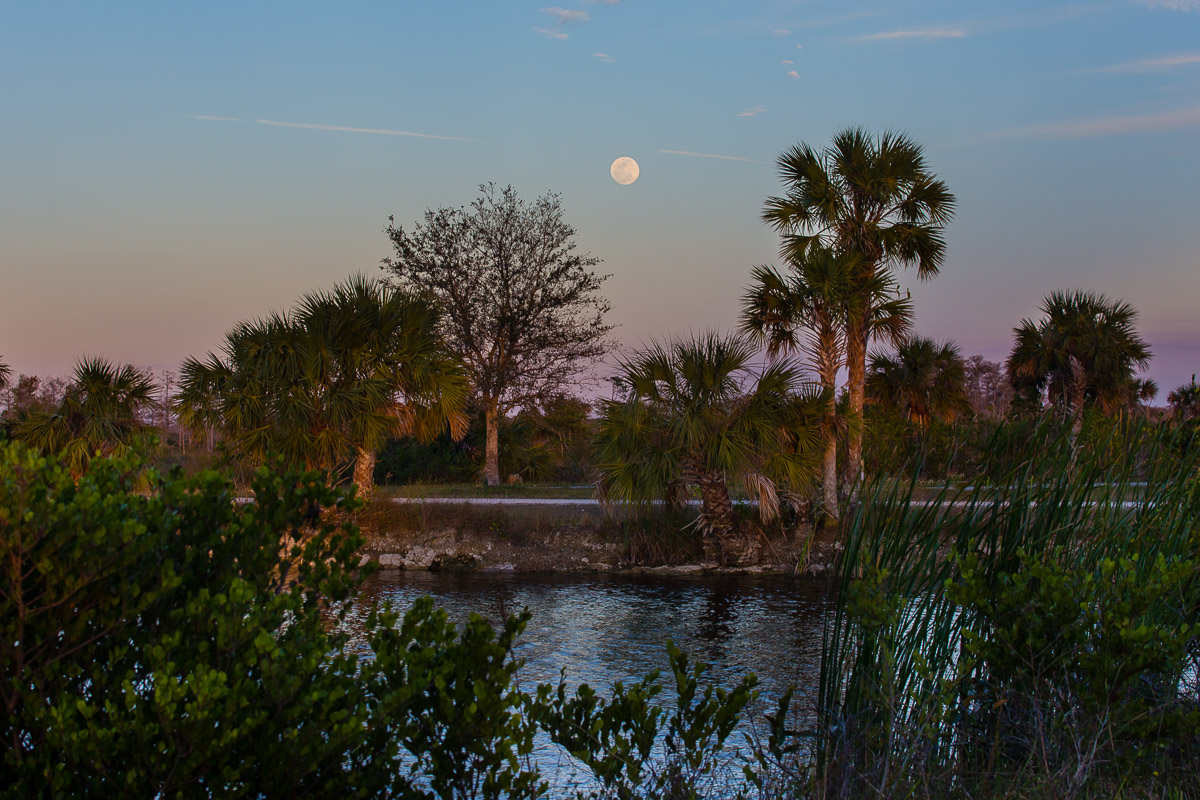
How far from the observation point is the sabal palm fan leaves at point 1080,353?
27.9m

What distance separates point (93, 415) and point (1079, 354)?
25995mm

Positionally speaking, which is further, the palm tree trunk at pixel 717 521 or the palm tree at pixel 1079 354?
the palm tree at pixel 1079 354

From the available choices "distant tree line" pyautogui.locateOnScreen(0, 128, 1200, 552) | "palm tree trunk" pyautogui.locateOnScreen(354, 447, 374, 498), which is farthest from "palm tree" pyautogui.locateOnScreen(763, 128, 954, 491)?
"palm tree trunk" pyautogui.locateOnScreen(354, 447, 374, 498)

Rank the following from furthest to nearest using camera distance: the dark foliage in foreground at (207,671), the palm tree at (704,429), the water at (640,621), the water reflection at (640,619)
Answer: the palm tree at (704,429) → the water reflection at (640,619) → the water at (640,621) → the dark foliage in foreground at (207,671)

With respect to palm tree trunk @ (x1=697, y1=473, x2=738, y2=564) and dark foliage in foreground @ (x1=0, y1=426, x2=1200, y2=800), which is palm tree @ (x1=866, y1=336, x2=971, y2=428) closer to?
palm tree trunk @ (x1=697, y1=473, x2=738, y2=564)

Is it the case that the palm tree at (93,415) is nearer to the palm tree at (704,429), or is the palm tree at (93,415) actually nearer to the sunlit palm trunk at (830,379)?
the palm tree at (704,429)

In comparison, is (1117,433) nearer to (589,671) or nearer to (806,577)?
(589,671)

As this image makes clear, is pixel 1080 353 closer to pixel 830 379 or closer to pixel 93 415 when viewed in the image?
pixel 830 379

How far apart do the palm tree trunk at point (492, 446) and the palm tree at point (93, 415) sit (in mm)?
11789

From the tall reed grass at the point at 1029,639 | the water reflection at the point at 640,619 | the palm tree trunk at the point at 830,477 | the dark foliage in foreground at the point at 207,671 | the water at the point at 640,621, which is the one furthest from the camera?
the palm tree trunk at the point at 830,477

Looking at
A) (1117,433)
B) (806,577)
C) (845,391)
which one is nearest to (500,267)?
(845,391)

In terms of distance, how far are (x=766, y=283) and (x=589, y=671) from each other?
38.5 feet

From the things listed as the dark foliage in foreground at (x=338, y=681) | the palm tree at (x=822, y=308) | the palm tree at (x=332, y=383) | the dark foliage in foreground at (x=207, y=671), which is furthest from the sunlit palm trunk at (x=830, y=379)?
the dark foliage in foreground at (x=207, y=671)

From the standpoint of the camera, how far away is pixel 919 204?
66.5ft
